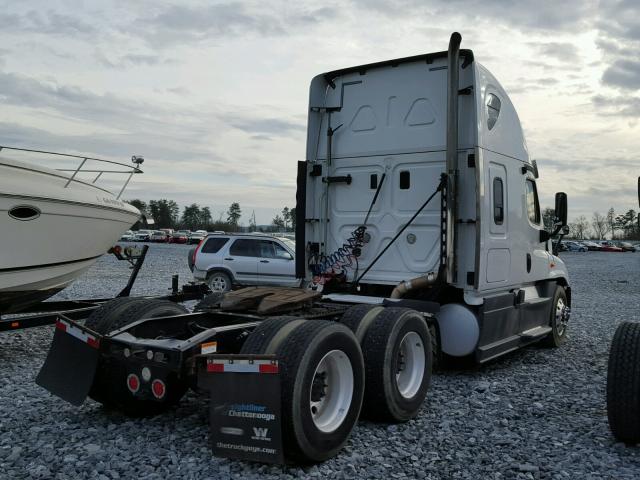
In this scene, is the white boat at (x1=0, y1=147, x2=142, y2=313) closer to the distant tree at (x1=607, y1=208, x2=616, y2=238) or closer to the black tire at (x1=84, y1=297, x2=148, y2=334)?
the black tire at (x1=84, y1=297, x2=148, y2=334)

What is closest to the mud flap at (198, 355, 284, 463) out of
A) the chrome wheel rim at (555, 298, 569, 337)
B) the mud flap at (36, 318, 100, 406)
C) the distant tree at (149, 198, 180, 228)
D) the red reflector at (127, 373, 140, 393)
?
the red reflector at (127, 373, 140, 393)

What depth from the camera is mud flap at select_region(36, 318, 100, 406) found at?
458cm

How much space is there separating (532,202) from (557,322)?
181 centimetres

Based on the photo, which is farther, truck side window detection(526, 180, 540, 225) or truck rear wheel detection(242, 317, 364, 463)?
truck side window detection(526, 180, 540, 225)

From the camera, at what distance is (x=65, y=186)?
784cm

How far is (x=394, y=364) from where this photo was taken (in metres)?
4.97

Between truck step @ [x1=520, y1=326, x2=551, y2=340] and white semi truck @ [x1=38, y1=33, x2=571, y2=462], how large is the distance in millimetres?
36

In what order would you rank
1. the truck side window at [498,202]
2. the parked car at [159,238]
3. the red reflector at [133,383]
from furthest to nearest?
the parked car at [159,238]
the truck side window at [498,202]
the red reflector at [133,383]

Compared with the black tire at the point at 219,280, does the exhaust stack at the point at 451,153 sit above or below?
above

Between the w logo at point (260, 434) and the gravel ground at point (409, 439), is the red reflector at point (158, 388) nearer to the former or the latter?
the gravel ground at point (409, 439)

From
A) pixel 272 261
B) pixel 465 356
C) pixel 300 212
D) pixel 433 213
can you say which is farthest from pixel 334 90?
pixel 272 261

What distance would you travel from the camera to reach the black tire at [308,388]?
150 inches

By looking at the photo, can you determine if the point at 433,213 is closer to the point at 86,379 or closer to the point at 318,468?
the point at 318,468

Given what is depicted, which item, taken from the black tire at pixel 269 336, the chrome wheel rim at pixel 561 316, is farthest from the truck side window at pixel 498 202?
the black tire at pixel 269 336
